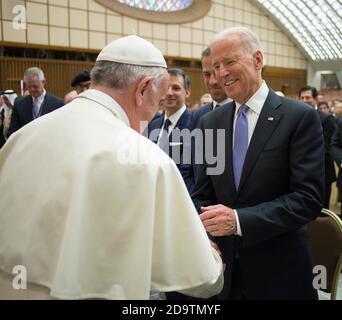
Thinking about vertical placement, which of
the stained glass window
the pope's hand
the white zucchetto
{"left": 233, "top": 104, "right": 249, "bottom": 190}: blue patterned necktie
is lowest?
the pope's hand

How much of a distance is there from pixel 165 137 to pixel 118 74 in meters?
1.90

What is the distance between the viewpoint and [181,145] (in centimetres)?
303

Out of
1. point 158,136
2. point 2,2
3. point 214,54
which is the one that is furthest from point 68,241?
point 2,2

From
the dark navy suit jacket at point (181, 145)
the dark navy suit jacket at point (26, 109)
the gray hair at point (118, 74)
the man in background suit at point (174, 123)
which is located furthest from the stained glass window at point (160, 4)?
the gray hair at point (118, 74)

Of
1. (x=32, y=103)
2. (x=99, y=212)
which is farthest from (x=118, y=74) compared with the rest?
(x=32, y=103)

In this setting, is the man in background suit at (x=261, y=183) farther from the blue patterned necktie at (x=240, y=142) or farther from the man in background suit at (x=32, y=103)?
the man in background suit at (x=32, y=103)

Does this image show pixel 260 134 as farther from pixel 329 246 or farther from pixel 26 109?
pixel 26 109

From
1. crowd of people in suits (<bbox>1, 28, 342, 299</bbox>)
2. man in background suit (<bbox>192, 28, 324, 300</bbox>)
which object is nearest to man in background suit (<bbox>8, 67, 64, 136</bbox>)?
crowd of people in suits (<bbox>1, 28, 342, 299</bbox>)

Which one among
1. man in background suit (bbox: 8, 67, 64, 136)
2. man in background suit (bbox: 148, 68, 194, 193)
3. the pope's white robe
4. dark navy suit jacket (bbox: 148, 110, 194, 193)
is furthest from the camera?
man in background suit (bbox: 8, 67, 64, 136)

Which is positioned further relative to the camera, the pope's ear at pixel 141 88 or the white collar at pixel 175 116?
the white collar at pixel 175 116

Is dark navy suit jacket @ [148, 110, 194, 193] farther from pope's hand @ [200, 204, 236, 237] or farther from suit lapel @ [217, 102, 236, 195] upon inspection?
pope's hand @ [200, 204, 236, 237]

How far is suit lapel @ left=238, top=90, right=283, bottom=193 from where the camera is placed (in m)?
1.61

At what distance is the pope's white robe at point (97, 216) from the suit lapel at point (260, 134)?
517 millimetres

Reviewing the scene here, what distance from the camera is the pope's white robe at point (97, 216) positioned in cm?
107
